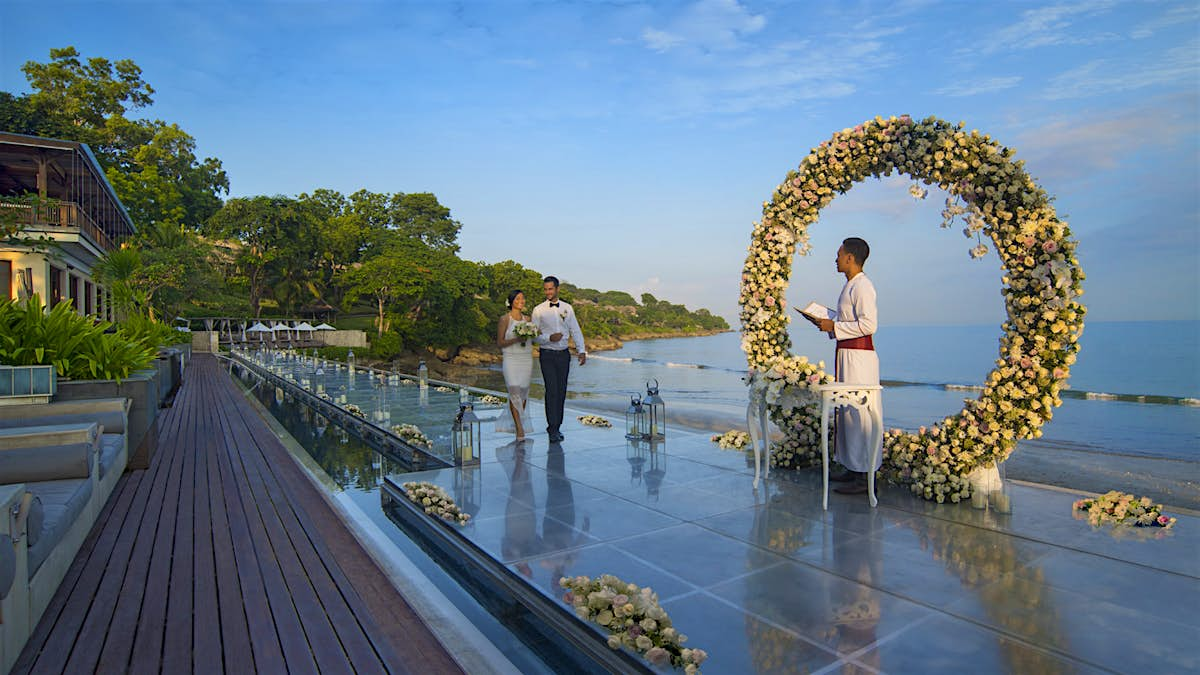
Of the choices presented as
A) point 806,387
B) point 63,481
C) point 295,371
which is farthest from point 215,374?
point 806,387

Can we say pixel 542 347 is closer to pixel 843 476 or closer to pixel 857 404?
pixel 843 476

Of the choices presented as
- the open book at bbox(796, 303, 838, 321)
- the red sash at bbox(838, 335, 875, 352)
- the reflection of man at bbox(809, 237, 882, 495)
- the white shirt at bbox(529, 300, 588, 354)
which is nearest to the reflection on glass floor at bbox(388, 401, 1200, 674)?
the reflection of man at bbox(809, 237, 882, 495)

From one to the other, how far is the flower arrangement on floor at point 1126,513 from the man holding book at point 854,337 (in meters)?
1.25

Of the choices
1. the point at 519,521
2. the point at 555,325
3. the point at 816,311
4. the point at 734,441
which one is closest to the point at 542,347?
the point at 555,325

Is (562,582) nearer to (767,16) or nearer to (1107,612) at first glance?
(1107,612)

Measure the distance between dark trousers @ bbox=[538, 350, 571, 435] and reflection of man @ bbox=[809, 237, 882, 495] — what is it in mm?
3031

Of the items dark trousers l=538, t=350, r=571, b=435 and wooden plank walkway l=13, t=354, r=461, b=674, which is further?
dark trousers l=538, t=350, r=571, b=435

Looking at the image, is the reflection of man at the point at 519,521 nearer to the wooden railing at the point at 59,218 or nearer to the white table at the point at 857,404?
the white table at the point at 857,404

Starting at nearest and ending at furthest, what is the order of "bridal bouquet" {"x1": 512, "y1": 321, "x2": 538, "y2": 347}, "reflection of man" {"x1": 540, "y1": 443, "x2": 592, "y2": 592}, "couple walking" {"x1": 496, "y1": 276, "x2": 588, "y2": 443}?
1. "reflection of man" {"x1": 540, "y1": 443, "x2": 592, "y2": 592}
2. "bridal bouquet" {"x1": 512, "y1": 321, "x2": 538, "y2": 347}
3. "couple walking" {"x1": 496, "y1": 276, "x2": 588, "y2": 443}

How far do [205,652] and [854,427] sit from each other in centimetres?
397

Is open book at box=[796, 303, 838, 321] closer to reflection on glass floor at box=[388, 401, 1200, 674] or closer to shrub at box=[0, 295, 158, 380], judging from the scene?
reflection on glass floor at box=[388, 401, 1200, 674]

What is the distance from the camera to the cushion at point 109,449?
4.38 m

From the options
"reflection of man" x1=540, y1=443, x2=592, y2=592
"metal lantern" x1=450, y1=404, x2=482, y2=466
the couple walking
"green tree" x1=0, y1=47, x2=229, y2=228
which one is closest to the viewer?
"reflection of man" x1=540, y1=443, x2=592, y2=592

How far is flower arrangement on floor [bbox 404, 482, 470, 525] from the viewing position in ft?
13.2
